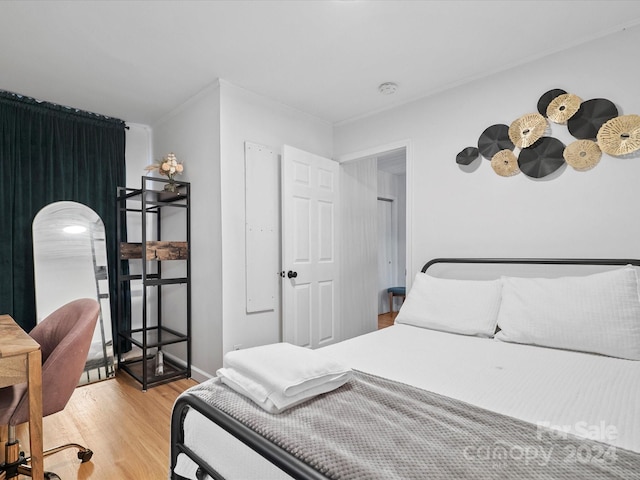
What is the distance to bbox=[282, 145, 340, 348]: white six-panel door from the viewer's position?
3146 millimetres

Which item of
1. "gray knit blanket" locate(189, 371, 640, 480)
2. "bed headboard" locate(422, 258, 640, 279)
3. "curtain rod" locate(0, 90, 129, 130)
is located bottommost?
"gray knit blanket" locate(189, 371, 640, 480)

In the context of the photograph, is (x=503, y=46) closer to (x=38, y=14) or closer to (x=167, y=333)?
(x=38, y=14)

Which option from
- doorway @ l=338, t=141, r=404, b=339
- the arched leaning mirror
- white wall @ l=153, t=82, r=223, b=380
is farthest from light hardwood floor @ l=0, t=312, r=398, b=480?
doorway @ l=338, t=141, r=404, b=339

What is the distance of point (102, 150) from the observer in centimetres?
356

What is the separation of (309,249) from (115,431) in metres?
2.03

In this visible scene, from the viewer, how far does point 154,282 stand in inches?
115

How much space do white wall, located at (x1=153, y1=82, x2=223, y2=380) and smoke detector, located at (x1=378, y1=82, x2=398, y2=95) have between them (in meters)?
1.40

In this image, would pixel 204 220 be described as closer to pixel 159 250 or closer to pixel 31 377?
pixel 159 250

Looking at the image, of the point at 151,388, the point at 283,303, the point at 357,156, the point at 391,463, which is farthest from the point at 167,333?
the point at 391,463

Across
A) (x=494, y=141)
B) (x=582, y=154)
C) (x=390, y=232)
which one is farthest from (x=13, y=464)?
(x=390, y=232)

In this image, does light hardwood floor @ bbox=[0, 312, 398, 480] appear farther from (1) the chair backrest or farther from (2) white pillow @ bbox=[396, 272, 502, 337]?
(2) white pillow @ bbox=[396, 272, 502, 337]

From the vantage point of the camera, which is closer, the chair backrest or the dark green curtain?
the chair backrest

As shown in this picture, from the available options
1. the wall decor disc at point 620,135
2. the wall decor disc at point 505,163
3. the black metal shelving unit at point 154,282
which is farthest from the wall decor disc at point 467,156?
the black metal shelving unit at point 154,282

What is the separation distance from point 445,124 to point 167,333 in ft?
11.3
